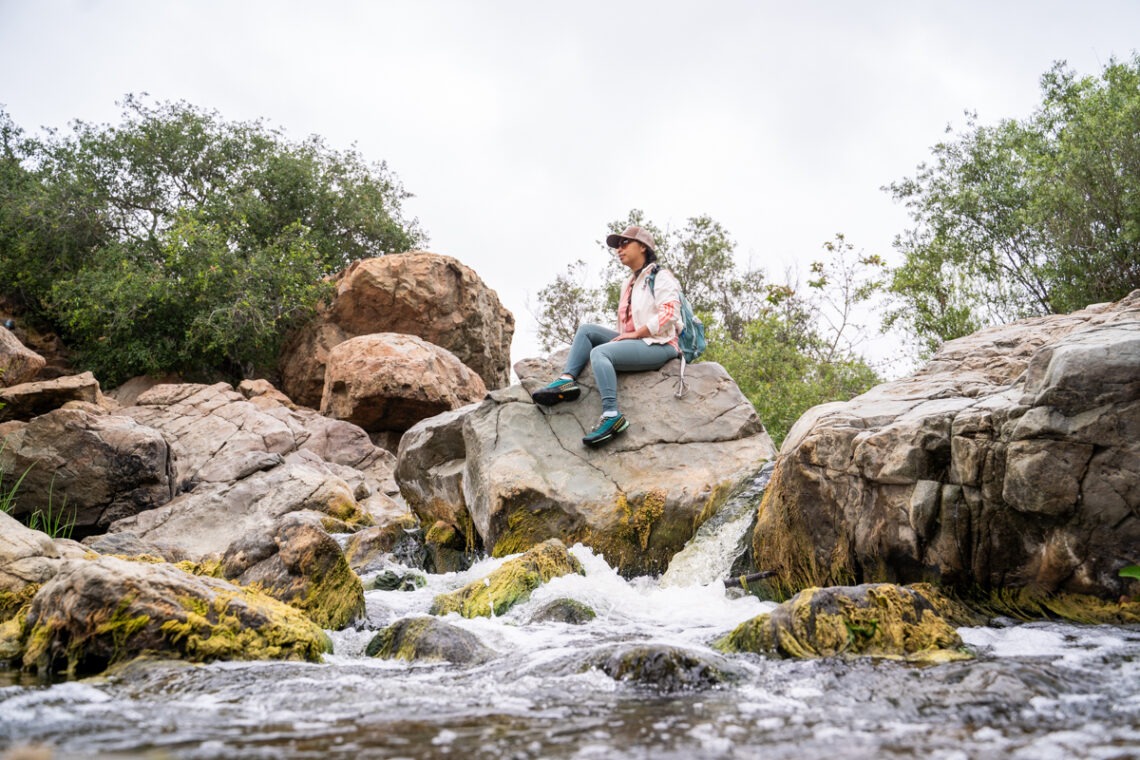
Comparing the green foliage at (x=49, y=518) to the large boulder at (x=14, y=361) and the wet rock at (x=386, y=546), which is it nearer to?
the large boulder at (x=14, y=361)

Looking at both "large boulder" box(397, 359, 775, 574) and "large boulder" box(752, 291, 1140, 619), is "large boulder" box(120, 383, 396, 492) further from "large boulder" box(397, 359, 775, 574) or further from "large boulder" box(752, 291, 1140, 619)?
"large boulder" box(752, 291, 1140, 619)

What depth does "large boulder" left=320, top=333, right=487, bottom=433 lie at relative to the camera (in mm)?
16969

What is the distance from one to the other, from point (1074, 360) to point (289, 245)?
2050 cm

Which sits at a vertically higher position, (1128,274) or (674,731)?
(1128,274)

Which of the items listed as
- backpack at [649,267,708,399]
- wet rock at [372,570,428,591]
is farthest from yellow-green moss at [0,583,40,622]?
backpack at [649,267,708,399]

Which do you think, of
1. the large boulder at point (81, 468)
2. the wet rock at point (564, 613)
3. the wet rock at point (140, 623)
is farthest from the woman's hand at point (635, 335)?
the large boulder at point (81, 468)

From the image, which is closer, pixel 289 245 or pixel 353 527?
pixel 353 527

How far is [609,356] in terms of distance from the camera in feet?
29.4

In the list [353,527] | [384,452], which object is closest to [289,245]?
[384,452]

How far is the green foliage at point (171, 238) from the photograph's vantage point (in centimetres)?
1952

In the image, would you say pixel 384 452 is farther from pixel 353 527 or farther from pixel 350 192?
pixel 350 192

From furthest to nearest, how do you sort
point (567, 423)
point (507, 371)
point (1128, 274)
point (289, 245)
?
point (507, 371)
point (289, 245)
point (1128, 274)
point (567, 423)

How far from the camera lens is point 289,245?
22203mm

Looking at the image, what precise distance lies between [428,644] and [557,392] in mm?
4499
